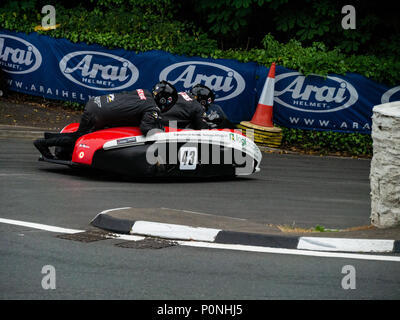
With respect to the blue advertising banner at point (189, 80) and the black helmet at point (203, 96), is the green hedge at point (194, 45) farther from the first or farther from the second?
the black helmet at point (203, 96)

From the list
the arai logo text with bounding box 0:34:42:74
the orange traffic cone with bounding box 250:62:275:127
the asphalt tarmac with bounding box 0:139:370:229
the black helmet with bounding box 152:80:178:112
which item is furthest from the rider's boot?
the arai logo text with bounding box 0:34:42:74

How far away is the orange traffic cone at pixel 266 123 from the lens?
18.0 m

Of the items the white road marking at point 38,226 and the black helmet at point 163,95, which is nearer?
the white road marking at point 38,226

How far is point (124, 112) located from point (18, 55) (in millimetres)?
9465

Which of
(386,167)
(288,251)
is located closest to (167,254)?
(288,251)

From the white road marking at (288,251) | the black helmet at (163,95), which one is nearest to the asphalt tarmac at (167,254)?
the white road marking at (288,251)

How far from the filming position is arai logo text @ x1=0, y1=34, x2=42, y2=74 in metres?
20.3

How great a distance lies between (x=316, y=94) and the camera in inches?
734

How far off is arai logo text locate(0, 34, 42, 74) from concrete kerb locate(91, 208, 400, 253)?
12953 mm

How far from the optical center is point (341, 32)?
853 inches

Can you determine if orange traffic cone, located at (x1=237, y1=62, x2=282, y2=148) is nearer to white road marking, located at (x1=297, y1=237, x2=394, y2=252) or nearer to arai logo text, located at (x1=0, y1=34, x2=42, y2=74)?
arai logo text, located at (x1=0, y1=34, x2=42, y2=74)

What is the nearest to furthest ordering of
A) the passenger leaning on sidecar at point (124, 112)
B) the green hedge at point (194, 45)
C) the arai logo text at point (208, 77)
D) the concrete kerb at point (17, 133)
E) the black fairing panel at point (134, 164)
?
the black fairing panel at point (134, 164) → the passenger leaning on sidecar at point (124, 112) → the concrete kerb at point (17, 133) → the green hedge at point (194, 45) → the arai logo text at point (208, 77)

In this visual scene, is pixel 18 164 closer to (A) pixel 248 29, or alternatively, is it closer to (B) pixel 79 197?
(B) pixel 79 197

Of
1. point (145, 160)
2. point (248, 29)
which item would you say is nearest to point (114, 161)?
point (145, 160)
